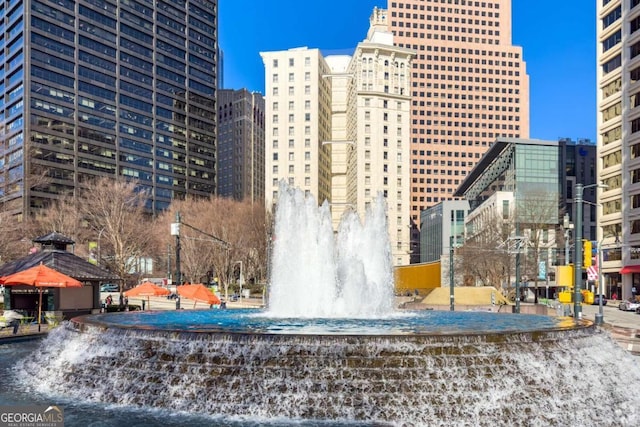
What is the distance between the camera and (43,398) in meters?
15.0

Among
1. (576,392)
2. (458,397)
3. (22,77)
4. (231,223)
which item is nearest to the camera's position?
(458,397)

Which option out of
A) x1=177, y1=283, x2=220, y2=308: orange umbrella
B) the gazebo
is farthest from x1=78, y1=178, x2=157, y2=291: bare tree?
x1=177, y1=283, x2=220, y2=308: orange umbrella

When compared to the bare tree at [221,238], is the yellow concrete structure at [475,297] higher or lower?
lower

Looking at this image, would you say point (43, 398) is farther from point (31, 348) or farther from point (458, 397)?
point (458, 397)

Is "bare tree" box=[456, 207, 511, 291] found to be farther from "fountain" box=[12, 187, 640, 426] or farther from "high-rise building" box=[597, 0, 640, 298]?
"fountain" box=[12, 187, 640, 426]

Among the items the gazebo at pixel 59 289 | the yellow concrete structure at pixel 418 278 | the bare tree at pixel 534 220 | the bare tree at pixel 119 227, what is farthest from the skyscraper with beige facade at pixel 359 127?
the gazebo at pixel 59 289

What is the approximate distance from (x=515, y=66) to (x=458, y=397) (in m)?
181

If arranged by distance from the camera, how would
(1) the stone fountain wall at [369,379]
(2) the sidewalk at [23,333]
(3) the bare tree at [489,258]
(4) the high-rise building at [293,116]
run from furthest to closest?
1. (4) the high-rise building at [293,116]
2. (3) the bare tree at [489,258]
3. (2) the sidewalk at [23,333]
4. (1) the stone fountain wall at [369,379]

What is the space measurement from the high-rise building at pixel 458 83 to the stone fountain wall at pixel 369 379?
156 meters

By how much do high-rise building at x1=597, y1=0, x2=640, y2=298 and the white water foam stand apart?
147 feet

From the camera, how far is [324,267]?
2648cm

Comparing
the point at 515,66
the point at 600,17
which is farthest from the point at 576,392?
the point at 515,66

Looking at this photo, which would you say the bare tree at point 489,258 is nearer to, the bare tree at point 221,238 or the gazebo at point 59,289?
the bare tree at point 221,238

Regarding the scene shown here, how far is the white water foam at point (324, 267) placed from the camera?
25.9 meters
